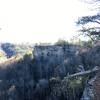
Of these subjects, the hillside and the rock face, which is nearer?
the hillside

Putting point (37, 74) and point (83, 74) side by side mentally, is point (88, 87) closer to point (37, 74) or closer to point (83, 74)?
point (83, 74)

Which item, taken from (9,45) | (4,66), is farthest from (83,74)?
(9,45)

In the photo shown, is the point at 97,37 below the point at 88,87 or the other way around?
the other way around

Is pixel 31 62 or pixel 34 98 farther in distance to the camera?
pixel 31 62

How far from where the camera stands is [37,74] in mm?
38094

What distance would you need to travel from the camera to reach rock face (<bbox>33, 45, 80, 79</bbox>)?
110ft

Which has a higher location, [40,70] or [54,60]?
[54,60]

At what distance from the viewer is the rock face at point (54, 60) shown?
3353cm

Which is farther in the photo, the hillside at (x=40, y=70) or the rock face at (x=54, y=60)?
the rock face at (x=54, y=60)

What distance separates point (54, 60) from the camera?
3853 cm

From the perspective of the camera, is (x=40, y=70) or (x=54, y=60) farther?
(x=54, y=60)

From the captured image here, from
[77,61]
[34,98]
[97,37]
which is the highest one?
[97,37]

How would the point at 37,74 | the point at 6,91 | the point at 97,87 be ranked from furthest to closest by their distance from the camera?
the point at 37,74
the point at 6,91
the point at 97,87

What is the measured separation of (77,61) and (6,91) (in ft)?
18.6
